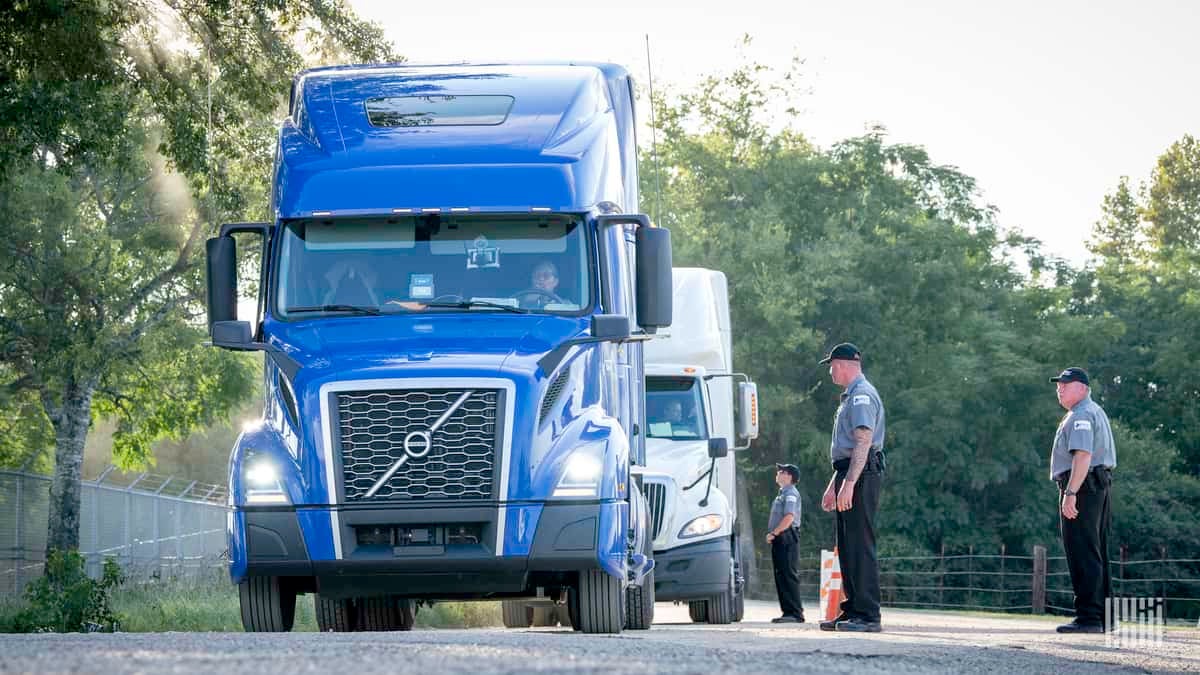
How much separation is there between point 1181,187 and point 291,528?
8060cm

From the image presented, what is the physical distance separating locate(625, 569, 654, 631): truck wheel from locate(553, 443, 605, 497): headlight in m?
3.16

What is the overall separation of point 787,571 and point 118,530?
16563 millimetres

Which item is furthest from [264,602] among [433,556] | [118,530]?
[118,530]

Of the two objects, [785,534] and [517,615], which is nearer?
[517,615]

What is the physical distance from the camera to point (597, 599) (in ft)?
40.6

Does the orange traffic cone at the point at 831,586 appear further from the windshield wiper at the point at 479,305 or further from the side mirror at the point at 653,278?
the windshield wiper at the point at 479,305

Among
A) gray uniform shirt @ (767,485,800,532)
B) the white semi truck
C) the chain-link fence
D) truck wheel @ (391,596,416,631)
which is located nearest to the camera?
truck wheel @ (391,596,416,631)

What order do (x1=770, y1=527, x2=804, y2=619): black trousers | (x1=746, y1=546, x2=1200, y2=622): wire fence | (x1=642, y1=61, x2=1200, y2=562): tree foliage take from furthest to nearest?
(x1=642, y1=61, x2=1200, y2=562): tree foliage
(x1=746, y1=546, x2=1200, y2=622): wire fence
(x1=770, y1=527, x2=804, y2=619): black trousers

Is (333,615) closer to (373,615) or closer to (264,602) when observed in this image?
(373,615)

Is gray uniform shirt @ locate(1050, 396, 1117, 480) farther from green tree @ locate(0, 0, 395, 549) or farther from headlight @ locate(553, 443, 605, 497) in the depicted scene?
green tree @ locate(0, 0, 395, 549)

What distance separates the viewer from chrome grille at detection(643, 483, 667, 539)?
18.8 m

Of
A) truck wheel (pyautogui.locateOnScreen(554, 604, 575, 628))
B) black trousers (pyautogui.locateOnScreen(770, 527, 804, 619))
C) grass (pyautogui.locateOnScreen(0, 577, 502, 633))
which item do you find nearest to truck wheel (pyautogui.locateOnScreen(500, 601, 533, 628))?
truck wheel (pyautogui.locateOnScreen(554, 604, 575, 628))

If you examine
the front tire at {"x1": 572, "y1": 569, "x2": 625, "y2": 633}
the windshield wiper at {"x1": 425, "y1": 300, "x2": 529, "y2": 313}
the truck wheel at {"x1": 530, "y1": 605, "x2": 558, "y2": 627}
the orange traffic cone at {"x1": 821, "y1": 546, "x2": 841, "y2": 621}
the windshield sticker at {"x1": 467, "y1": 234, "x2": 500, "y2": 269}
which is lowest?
the truck wheel at {"x1": 530, "y1": 605, "x2": 558, "y2": 627}

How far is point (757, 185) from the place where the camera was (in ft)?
197
